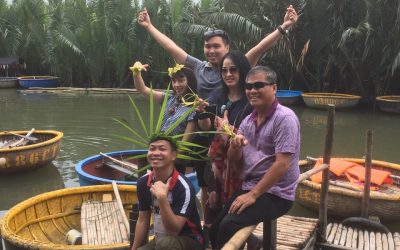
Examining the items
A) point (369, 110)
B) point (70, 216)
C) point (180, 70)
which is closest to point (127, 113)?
point (369, 110)

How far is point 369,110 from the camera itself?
14.3 meters

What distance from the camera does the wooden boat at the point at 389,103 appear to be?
42.9 ft

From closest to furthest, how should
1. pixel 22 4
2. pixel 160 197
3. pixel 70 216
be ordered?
pixel 160 197, pixel 70 216, pixel 22 4

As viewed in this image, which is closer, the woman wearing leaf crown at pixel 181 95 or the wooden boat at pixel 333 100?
the woman wearing leaf crown at pixel 181 95

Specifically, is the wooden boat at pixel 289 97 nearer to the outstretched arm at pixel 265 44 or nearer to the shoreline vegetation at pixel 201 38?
the shoreline vegetation at pixel 201 38

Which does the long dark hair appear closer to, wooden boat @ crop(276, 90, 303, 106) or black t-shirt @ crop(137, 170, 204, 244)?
black t-shirt @ crop(137, 170, 204, 244)

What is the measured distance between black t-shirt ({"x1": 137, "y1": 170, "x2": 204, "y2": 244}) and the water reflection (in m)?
4.34

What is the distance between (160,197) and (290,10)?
1.69 m

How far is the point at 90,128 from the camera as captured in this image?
453 inches

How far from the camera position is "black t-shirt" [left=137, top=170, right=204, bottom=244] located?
8.73 ft

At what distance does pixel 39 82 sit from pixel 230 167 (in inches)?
711

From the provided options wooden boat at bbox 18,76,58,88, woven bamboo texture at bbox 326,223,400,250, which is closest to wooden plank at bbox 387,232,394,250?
woven bamboo texture at bbox 326,223,400,250

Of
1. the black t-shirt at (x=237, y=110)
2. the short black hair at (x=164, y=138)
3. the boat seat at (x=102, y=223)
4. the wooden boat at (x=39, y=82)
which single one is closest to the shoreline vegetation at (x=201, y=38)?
the wooden boat at (x=39, y=82)

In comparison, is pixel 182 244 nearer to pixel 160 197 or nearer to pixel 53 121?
pixel 160 197
